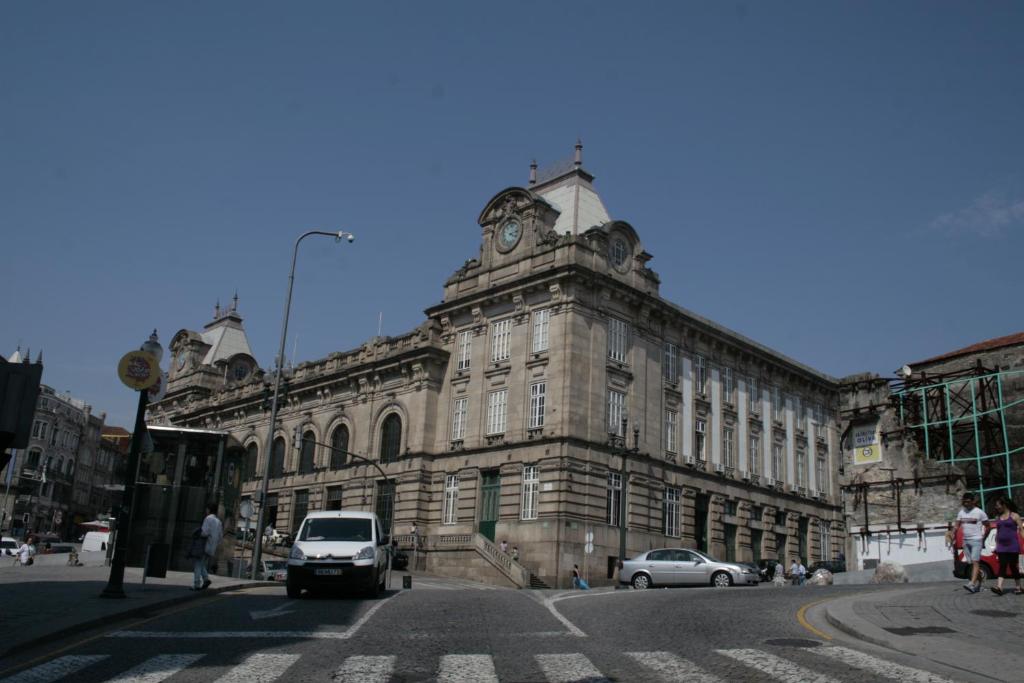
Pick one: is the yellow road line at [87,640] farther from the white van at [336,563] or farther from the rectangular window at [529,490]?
the rectangular window at [529,490]

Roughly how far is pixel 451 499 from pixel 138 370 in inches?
1244

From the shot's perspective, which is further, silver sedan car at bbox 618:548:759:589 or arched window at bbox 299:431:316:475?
arched window at bbox 299:431:316:475

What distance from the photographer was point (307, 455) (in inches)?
2211

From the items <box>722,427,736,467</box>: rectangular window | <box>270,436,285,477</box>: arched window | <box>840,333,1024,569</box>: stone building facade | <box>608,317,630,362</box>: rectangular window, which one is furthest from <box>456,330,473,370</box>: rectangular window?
<box>840,333,1024,569</box>: stone building facade

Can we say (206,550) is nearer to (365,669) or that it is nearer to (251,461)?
(365,669)

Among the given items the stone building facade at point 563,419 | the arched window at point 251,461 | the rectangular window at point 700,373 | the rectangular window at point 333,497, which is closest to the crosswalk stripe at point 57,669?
the stone building facade at point 563,419

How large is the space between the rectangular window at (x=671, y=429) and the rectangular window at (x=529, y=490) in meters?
7.85

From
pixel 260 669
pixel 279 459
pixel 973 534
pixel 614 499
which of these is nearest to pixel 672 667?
pixel 260 669

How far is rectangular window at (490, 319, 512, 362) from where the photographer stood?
151ft

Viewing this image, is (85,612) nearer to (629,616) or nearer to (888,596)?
(629,616)

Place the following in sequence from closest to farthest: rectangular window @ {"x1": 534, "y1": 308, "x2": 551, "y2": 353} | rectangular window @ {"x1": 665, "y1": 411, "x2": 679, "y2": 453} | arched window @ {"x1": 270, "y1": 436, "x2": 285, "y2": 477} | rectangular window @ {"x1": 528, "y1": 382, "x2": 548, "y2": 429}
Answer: rectangular window @ {"x1": 528, "y1": 382, "x2": 548, "y2": 429} → rectangular window @ {"x1": 534, "y1": 308, "x2": 551, "y2": 353} → rectangular window @ {"x1": 665, "y1": 411, "x2": 679, "y2": 453} → arched window @ {"x1": 270, "y1": 436, "x2": 285, "y2": 477}

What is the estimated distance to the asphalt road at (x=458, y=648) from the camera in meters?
8.43

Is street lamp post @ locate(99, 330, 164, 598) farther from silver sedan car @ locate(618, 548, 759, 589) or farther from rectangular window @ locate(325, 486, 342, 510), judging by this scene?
rectangular window @ locate(325, 486, 342, 510)

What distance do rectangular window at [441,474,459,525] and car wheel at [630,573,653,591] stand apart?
56.1 feet
